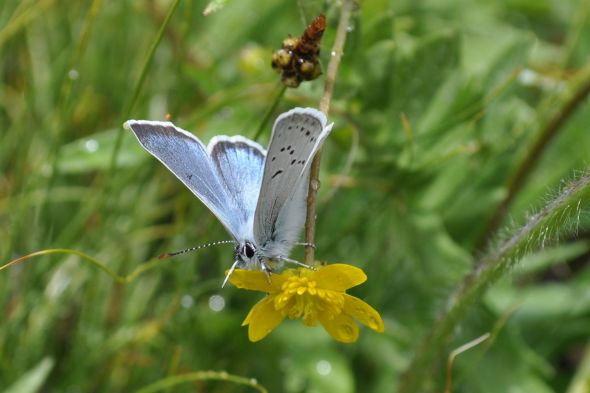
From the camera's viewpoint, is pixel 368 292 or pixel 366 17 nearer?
pixel 366 17

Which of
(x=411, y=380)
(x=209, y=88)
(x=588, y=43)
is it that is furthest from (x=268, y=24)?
(x=411, y=380)

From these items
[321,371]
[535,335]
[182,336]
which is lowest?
[535,335]

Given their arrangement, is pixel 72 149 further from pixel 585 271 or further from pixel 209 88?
pixel 585 271

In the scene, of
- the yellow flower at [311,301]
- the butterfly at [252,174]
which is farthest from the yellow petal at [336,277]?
the butterfly at [252,174]

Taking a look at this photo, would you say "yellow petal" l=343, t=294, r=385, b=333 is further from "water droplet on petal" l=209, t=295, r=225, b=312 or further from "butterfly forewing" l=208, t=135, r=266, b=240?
"water droplet on petal" l=209, t=295, r=225, b=312

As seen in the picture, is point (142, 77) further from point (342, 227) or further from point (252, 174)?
point (342, 227)

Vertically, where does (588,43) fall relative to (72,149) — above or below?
below
